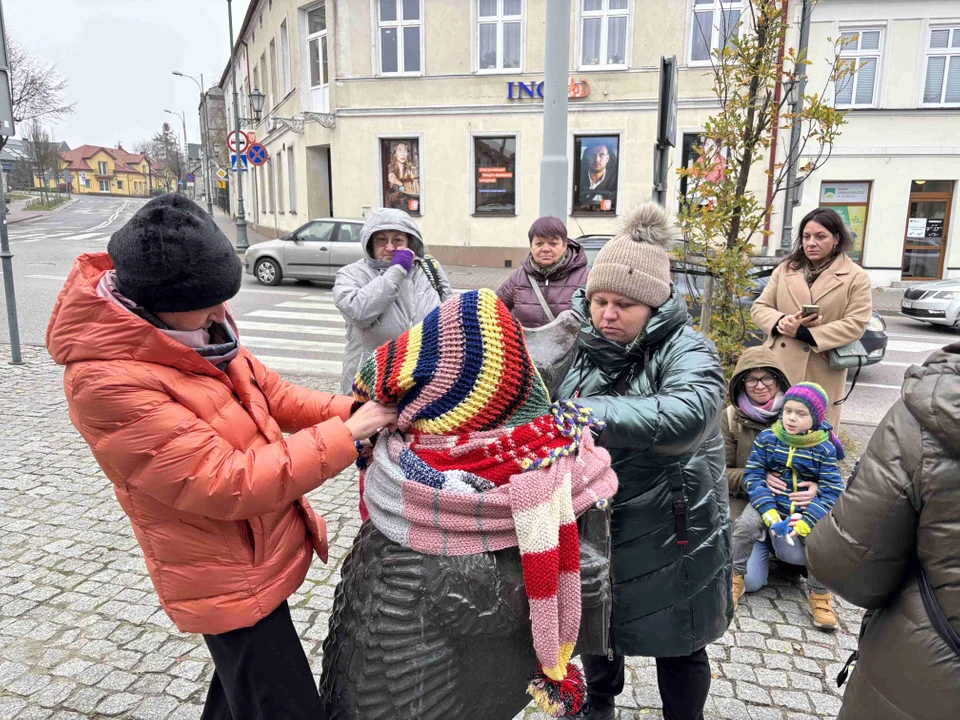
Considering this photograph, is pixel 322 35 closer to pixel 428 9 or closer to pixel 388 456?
pixel 428 9

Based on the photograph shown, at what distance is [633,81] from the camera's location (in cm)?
1769

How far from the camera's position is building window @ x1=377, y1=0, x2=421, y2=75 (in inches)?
736

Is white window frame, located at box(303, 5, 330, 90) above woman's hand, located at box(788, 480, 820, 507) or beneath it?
above

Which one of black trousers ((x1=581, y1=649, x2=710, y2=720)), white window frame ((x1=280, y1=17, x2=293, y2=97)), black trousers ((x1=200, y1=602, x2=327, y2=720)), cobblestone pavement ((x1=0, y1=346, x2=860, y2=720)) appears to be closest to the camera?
black trousers ((x1=200, y1=602, x2=327, y2=720))

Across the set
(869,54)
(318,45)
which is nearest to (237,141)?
(318,45)

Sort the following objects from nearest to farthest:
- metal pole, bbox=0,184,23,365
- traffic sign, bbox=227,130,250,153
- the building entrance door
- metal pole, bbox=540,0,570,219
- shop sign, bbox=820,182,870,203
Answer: metal pole, bbox=540,0,570,219, metal pole, bbox=0,184,23,365, the building entrance door, shop sign, bbox=820,182,870,203, traffic sign, bbox=227,130,250,153

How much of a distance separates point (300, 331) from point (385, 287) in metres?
7.50

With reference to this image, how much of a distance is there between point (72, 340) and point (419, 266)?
2431 millimetres

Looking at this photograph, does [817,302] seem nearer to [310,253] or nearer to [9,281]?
[9,281]

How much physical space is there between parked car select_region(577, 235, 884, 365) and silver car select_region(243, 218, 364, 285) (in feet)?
18.2

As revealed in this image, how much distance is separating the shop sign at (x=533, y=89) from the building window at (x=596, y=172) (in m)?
1.10

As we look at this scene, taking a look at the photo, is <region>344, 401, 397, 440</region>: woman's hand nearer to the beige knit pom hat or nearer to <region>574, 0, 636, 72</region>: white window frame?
the beige knit pom hat

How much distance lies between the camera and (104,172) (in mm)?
111938

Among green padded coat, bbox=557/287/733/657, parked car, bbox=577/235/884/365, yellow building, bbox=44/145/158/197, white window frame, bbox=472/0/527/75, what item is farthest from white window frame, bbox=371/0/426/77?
yellow building, bbox=44/145/158/197
